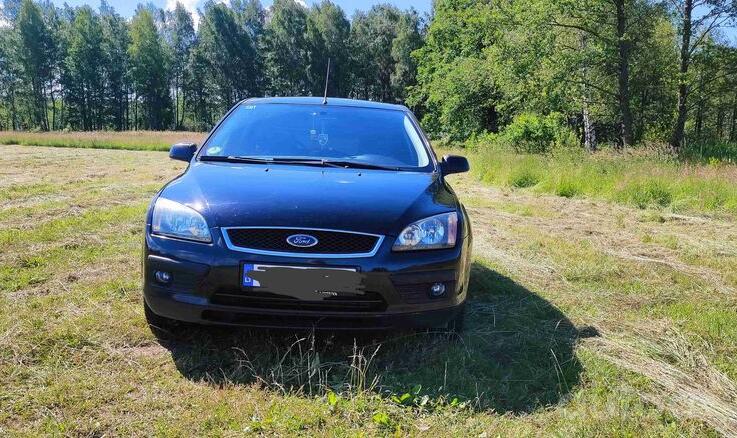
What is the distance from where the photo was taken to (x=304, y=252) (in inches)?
93.8

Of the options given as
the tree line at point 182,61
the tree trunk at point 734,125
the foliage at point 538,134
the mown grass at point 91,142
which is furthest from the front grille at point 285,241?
the tree line at point 182,61

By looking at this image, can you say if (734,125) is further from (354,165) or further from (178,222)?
(178,222)

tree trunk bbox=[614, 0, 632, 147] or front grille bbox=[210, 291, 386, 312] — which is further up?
tree trunk bbox=[614, 0, 632, 147]

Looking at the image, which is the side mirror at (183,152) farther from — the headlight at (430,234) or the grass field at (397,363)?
the headlight at (430,234)

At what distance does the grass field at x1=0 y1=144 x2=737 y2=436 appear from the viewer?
2121mm

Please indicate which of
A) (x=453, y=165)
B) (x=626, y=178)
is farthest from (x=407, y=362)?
(x=626, y=178)

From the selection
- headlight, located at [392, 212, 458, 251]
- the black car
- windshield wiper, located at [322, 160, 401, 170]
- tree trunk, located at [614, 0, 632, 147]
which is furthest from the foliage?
the black car

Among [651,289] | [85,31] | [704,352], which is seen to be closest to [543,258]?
[651,289]

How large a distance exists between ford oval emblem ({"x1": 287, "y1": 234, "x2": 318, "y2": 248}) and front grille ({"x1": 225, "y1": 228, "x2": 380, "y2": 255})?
13 mm

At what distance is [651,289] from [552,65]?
13.9 metres

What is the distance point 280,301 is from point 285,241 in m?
0.29

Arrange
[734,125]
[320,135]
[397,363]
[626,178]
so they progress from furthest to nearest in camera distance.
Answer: [734,125]
[626,178]
[320,135]
[397,363]

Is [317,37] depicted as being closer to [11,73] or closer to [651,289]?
[11,73]

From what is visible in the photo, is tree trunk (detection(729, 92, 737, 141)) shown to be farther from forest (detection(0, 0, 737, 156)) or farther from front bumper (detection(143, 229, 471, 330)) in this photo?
front bumper (detection(143, 229, 471, 330))
